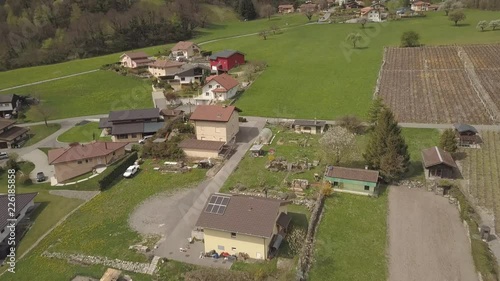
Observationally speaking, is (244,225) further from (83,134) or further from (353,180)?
(83,134)

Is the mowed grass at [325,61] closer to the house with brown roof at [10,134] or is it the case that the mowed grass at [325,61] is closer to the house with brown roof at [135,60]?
the house with brown roof at [135,60]

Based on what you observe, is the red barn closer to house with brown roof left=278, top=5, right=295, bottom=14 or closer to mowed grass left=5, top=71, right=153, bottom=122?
mowed grass left=5, top=71, right=153, bottom=122

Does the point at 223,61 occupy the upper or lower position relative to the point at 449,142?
upper

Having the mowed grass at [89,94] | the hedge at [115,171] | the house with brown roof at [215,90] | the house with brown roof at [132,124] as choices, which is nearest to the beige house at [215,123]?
the house with brown roof at [132,124]

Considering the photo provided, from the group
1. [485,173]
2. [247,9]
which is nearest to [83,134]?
[485,173]

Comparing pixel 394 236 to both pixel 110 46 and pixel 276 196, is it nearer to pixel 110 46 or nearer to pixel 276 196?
pixel 276 196

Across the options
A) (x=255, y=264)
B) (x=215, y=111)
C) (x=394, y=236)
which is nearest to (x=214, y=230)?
(x=255, y=264)

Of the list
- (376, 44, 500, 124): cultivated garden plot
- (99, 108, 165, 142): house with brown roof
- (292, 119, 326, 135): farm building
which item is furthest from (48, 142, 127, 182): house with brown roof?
(376, 44, 500, 124): cultivated garden plot
